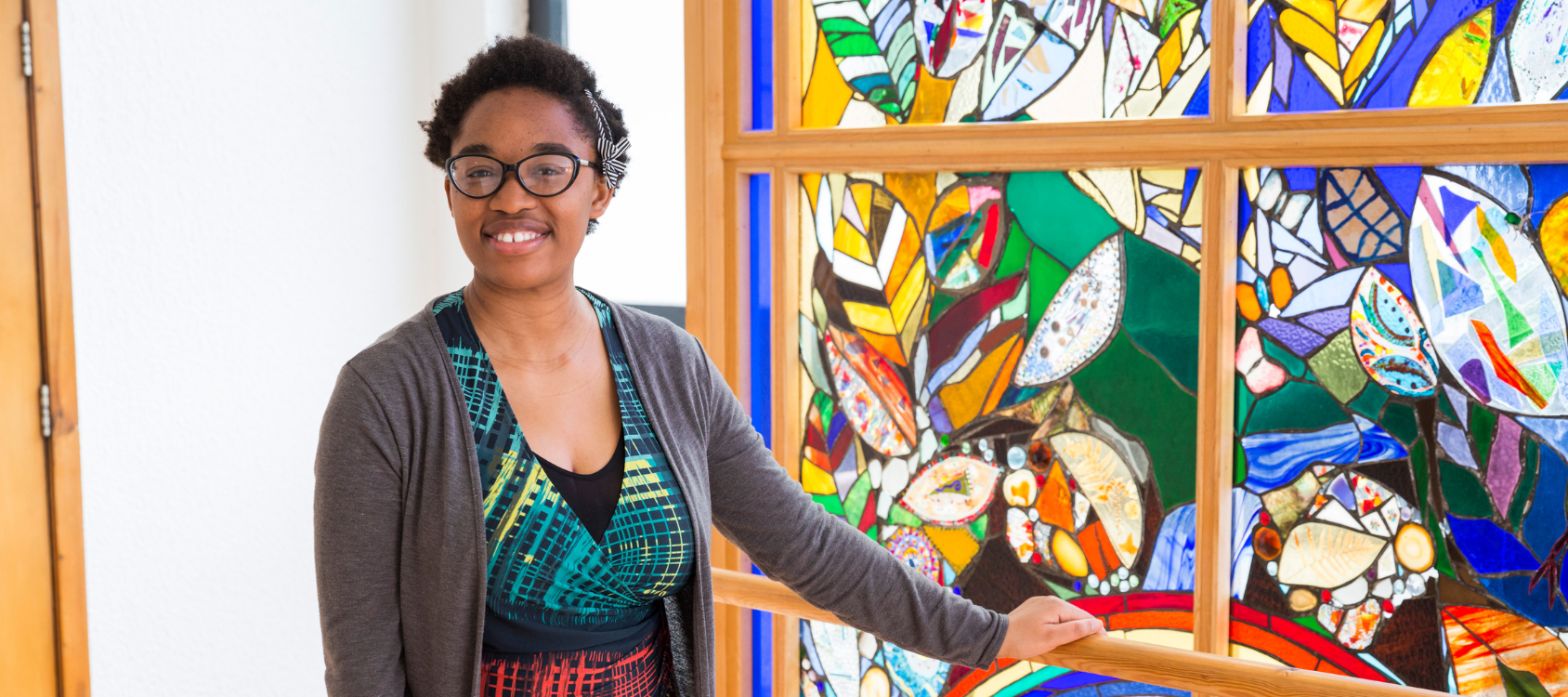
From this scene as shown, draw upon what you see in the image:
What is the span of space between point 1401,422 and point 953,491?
0.65 m

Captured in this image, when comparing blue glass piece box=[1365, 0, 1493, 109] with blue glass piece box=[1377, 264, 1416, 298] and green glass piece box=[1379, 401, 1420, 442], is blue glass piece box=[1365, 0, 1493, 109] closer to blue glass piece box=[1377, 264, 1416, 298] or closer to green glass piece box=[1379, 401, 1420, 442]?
blue glass piece box=[1377, 264, 1416, 298]

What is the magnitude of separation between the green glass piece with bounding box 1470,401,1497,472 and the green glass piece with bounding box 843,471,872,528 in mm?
883

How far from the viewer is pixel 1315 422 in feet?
5.24

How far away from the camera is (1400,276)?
153 centimetres

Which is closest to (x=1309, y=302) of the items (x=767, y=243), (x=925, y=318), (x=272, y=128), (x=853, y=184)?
(x=925, y=318)

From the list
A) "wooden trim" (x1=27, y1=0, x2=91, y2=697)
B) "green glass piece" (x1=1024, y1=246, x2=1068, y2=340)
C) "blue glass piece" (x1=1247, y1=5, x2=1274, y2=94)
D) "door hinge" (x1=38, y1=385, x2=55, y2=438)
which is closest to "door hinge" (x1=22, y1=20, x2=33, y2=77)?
"wooden trim" (x1=27, y1=0, x2=91, y2=697)

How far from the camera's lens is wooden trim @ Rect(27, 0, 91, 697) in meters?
1.89

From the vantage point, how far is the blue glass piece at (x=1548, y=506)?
1469 millimetres

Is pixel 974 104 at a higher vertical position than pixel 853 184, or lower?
higher

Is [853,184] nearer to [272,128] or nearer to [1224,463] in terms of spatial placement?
[1224,463]

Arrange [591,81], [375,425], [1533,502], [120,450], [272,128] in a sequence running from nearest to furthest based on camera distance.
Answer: [375,425] < [591,81] < [1533,502] < [120,450] < [272,128]

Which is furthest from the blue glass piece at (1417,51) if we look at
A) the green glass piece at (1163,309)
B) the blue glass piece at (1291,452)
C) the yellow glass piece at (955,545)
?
the yellow glass piece at (955,545)

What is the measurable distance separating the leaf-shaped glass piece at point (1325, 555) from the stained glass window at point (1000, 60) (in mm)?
621

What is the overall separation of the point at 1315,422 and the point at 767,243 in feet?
2.99
